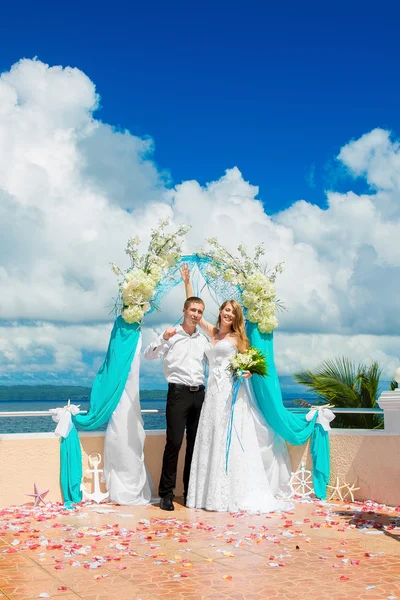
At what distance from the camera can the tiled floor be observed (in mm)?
3965

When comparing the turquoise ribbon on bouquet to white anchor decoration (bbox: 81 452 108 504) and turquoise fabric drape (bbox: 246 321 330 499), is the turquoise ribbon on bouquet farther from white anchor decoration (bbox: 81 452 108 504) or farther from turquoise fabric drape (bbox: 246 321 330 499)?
white anchor decoration (bbox: 81 452 108 504)

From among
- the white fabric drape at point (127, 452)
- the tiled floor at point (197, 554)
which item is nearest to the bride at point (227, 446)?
the tiled floor at point (197, 554)

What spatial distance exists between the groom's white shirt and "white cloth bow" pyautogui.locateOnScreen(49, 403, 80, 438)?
0.91 meters

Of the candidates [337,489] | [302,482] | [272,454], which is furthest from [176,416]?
[337,489]

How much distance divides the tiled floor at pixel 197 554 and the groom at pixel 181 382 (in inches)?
19.2

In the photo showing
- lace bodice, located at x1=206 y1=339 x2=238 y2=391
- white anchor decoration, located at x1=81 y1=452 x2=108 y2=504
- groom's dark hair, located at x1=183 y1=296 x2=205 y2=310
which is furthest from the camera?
groom's dark hair, located at x1=183 y1=296 x2=205 y2=310

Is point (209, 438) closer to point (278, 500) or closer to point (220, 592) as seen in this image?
point (278, 500)

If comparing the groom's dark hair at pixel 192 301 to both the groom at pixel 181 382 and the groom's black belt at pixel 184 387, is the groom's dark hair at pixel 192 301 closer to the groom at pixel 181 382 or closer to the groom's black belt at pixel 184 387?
the groom at pixel 181 382

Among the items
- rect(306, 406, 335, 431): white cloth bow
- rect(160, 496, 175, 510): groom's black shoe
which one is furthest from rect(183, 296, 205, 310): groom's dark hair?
rect(160, 496, 175, 510): groom's black shoe

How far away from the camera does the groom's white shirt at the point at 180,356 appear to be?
22.6 ft

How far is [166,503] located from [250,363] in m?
1.57

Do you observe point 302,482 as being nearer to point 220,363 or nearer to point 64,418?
point 220,363

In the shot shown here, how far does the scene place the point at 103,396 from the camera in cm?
694

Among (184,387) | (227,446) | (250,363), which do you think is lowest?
(227,446)
